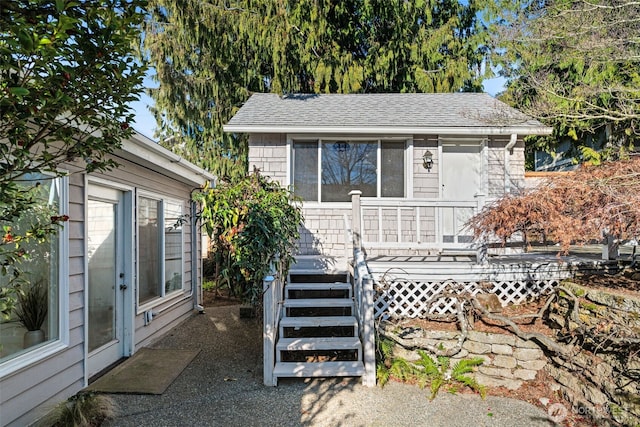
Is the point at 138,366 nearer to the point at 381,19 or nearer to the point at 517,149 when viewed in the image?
the point at 517,149

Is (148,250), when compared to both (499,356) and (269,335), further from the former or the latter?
(499,356)

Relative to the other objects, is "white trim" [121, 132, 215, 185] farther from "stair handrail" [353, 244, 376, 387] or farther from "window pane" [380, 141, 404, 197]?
"window pane" [380, 141, 404, 197]

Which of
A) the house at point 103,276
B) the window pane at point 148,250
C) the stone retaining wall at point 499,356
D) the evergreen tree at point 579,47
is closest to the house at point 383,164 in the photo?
the evergreen tree at point 579,47

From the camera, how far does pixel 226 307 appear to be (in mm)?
8539

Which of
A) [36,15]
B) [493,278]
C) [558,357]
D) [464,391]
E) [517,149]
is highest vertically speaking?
[517,149]

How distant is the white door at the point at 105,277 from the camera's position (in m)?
4.45

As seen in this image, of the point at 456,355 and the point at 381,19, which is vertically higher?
the point at 381,19

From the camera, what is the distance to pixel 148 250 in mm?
5871

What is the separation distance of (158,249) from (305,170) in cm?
330

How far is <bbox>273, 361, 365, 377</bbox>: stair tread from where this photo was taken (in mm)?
4262

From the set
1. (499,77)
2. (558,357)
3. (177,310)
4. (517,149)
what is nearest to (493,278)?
(558,357)

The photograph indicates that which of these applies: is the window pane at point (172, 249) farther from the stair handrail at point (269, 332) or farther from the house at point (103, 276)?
the stair handrail at point (269, 332)

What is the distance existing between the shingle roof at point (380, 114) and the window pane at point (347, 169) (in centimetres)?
53

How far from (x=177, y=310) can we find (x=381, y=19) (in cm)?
1170
